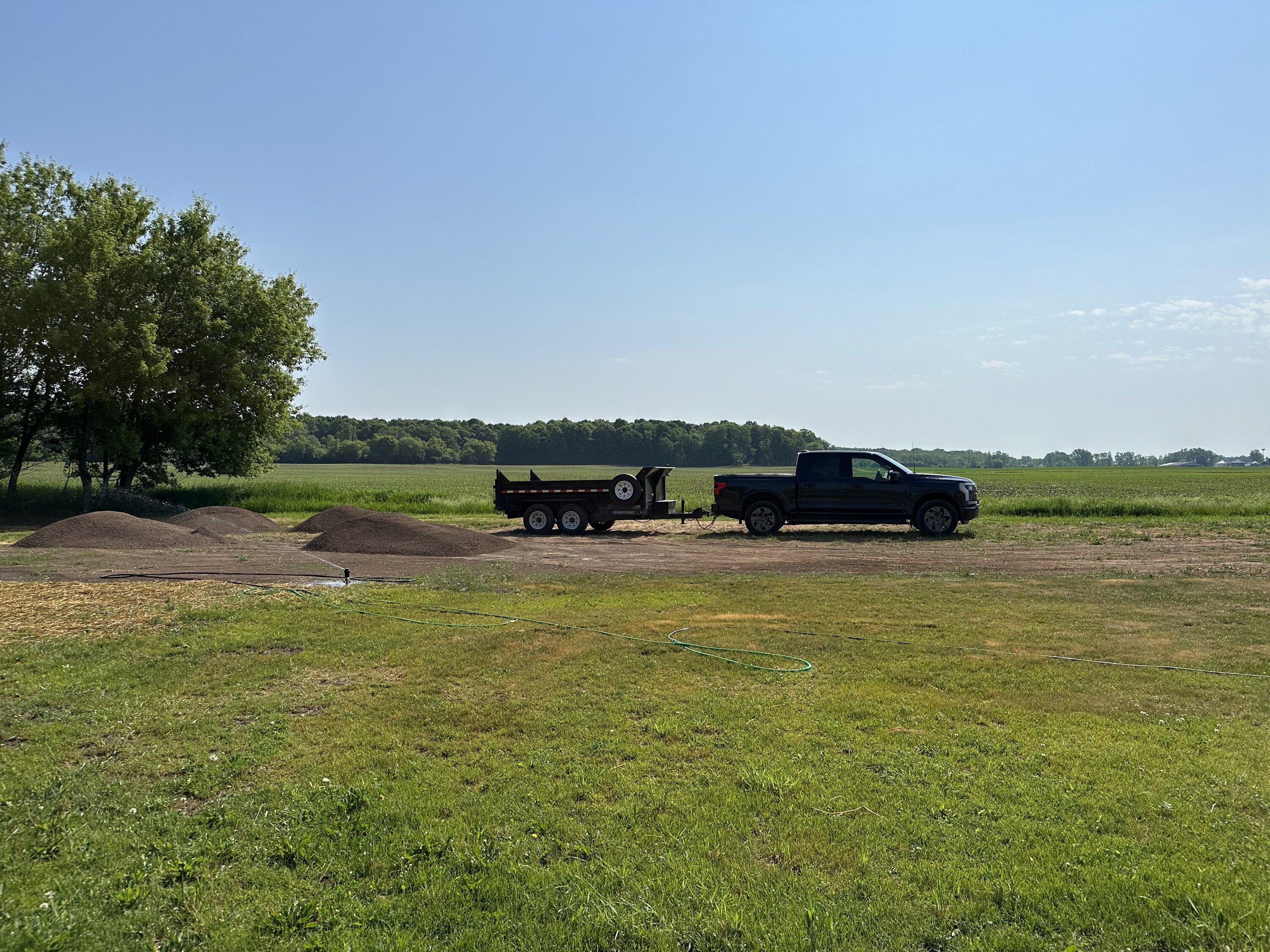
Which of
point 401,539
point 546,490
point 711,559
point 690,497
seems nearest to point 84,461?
point 401,539

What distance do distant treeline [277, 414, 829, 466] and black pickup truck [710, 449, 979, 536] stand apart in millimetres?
86430

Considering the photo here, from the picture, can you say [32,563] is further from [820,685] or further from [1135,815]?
[1135,815]

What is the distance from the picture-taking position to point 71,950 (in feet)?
11.0

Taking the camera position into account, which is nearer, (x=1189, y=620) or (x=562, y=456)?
(x=1189, y=620)

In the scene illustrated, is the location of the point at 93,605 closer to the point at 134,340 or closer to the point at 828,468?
the point at 828,468

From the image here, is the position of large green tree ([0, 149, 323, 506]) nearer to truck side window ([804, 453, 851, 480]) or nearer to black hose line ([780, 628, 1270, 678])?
truck side window ([804, 453, 851, 480])

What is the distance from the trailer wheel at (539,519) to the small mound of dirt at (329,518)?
4.20 meters

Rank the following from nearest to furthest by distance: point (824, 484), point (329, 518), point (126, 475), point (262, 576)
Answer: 1. point (262, 576)
2. point (824, 484)
3. point (329, 518)
4. point (126, 475)

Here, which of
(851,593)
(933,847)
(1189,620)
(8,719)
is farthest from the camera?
(851,593)

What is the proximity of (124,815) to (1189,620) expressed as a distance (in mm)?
10958

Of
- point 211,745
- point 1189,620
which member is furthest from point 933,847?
point 1189,620

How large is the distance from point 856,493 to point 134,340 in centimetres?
2340

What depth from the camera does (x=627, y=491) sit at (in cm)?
2212

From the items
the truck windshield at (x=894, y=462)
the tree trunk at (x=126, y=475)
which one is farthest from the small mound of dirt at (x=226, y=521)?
the truck windshield at (x=894, y=462)
